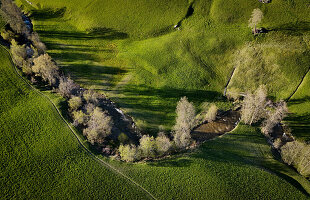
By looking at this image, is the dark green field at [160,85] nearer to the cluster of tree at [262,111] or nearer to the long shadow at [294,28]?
the long shadow at [294,28]

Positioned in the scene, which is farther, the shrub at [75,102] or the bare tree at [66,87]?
the bare tree at [66,87]

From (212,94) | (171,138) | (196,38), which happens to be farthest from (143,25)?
(171,138)

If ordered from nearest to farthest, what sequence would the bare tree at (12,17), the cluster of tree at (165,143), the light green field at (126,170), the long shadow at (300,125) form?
the light green field at (126,170) → the cluster of tree at (165,143) → the long shadow at (300,125) → the bare tree at (12,17)

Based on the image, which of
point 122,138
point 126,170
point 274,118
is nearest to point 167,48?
point 122,138

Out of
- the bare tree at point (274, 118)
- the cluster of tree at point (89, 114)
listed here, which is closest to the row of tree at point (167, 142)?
the cluster of tree at point (89, 114)

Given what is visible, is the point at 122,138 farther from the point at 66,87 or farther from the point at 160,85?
the point at 66,87

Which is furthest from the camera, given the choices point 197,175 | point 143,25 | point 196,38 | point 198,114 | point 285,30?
point 143,25

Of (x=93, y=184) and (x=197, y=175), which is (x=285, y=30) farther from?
(x=93, y=184)
